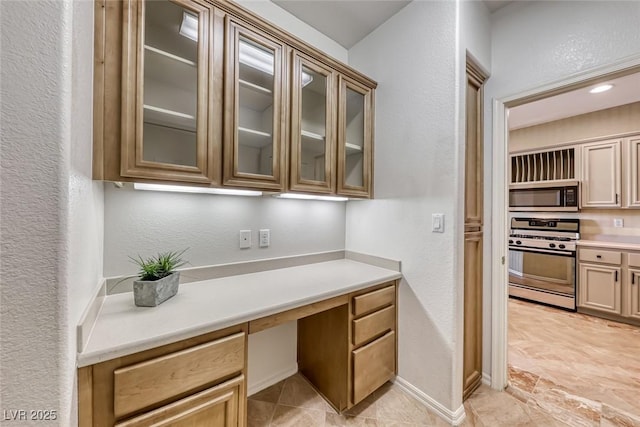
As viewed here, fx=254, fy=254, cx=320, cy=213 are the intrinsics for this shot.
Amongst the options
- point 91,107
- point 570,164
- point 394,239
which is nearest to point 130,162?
point 91,107

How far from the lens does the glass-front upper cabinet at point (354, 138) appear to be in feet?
5.98

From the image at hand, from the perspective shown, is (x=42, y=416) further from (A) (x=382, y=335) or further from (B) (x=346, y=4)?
(B) (x=346, y=4)

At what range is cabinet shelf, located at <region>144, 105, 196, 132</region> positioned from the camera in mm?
1135

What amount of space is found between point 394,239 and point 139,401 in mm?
1602

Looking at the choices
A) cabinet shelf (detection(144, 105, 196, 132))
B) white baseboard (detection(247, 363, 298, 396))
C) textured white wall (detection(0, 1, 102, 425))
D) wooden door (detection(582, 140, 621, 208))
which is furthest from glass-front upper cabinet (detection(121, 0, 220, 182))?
wooden door (detection(582, 140, 621, 208))

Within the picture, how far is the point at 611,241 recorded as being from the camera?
3199 millimetres

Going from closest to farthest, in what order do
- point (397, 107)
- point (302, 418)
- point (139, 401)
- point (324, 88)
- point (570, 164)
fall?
point (139, 401) < point (302, 418) < point (324, 88) < point (397, 107) < point (570, 164)

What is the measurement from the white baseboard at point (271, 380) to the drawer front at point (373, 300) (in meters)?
0.85

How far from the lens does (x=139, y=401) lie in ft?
2.83

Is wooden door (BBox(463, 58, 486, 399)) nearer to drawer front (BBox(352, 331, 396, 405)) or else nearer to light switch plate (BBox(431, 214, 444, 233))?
light switch plate (BBox(431, 214, 444, 233))

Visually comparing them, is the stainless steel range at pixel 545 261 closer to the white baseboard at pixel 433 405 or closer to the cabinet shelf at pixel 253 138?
the white baseboard at pixel 433 405

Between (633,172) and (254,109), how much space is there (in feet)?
14.3

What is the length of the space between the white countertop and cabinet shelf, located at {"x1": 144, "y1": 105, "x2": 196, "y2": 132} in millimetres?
833

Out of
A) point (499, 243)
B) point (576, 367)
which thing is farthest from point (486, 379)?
point (499, 243)
